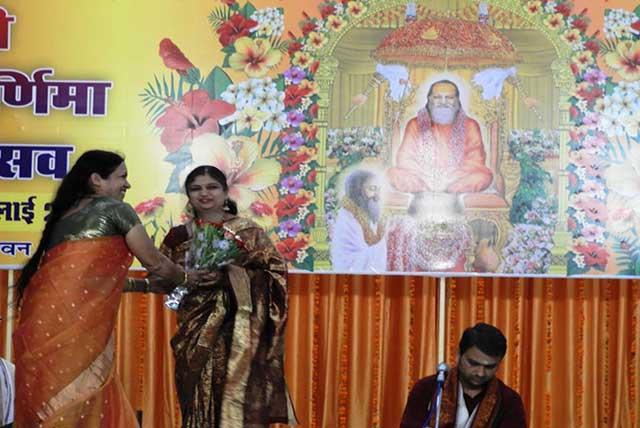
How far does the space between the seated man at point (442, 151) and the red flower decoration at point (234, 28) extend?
0.93m

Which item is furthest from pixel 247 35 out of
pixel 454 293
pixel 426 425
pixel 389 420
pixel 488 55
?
pixel 426 425

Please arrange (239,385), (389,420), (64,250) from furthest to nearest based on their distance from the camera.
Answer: (389,420) → (239,385) → (64,250)

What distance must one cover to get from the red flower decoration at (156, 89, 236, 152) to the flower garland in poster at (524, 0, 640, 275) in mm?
1692

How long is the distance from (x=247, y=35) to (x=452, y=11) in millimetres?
1026

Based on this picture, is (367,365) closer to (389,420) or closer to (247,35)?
(389,420)

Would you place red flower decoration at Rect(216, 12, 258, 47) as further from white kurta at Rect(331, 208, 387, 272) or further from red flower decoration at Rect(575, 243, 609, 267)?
red flower decoration at Rect(575, 243, 609, 267)

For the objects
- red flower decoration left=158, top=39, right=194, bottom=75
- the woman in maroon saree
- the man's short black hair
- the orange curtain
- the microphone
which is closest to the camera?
the microphone

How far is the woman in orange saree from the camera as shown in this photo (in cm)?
394

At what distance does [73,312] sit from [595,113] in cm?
297

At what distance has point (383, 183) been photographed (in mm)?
5797

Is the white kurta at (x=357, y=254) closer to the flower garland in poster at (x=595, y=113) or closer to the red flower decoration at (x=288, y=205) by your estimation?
the red flower decoration at (x=288, y=205)

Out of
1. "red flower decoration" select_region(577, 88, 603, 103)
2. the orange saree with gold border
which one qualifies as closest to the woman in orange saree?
the orange saree with gold border

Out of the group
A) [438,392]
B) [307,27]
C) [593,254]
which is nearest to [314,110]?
[307,27]

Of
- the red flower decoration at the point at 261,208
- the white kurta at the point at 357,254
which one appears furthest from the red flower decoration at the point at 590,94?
the red flower decoration at the point at 261,208
